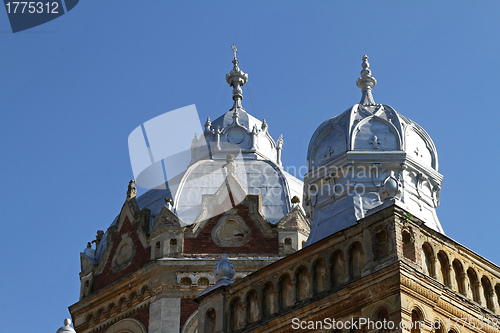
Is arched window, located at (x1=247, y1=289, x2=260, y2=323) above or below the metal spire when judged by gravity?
below

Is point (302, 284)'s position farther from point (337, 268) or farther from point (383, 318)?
point (383, 318)

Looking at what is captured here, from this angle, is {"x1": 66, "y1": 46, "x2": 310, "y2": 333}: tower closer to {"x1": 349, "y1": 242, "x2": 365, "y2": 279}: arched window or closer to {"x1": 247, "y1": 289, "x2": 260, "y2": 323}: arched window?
{"x1": 247, "y1": 289, "x2": 260, "y2": 323}: arched window

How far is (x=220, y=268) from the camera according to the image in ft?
68.6

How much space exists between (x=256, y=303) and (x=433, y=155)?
6.43m

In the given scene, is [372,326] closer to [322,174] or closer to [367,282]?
[367,282]

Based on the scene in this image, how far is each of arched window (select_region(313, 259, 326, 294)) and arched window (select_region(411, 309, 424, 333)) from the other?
201cm

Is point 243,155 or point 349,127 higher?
point 243,155

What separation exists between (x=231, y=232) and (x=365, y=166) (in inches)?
442

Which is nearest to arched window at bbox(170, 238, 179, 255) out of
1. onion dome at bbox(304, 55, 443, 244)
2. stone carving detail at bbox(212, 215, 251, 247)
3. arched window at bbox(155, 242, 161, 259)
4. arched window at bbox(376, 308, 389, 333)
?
arched window at bbox(155, 242, 161, 259)

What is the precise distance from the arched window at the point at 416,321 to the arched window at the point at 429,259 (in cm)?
105

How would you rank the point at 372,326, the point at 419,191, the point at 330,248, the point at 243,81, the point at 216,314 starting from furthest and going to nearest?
the point at 243,81, the point at 419,191, the point at 216,314, the point at 330,248, the point at 372,326

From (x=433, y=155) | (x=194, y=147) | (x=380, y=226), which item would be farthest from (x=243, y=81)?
(x=380, y=226)

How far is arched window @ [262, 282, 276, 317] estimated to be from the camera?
19.6 metres

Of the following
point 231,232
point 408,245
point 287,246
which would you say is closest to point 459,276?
point 408,245
